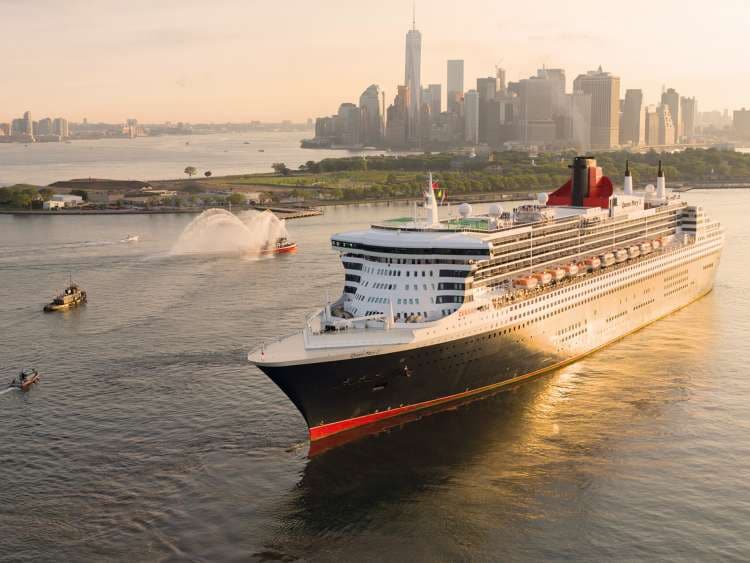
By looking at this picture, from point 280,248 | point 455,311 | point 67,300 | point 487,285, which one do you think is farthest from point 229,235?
point 455,311

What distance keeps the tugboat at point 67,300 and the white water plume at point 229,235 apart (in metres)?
17.7

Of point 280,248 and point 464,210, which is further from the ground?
point 464,210

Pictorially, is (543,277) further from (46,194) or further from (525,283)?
(46,194)

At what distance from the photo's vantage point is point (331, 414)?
27656 millimetres

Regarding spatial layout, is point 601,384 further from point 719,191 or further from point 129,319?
point 719,191

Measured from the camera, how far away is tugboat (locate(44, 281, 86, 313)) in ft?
152

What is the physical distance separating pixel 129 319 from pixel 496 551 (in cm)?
2673

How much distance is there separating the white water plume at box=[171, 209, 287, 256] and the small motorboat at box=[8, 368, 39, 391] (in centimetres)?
3246

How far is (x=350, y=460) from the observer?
26.8 meters

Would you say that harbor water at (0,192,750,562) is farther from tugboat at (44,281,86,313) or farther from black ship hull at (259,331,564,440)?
tugboat at (44,281,86,313)

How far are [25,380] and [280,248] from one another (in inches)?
1356

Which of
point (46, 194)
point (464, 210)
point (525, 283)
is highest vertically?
point (464, 210)

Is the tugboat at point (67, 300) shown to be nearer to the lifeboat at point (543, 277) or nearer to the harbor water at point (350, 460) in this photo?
the harbor water at point (350, 460)

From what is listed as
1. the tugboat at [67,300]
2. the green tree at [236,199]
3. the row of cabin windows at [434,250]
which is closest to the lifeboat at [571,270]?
the row of cabin windows at [434,250]
